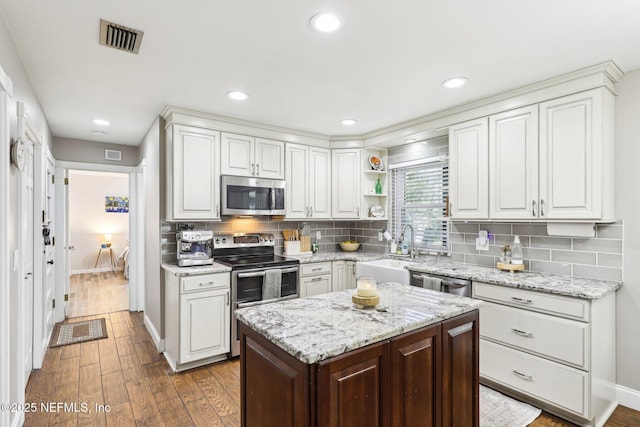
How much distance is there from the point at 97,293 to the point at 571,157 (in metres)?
7.16

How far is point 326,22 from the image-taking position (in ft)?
6.05

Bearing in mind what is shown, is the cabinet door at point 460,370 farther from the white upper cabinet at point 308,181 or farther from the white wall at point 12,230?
the white upper cabinet at point 308,181

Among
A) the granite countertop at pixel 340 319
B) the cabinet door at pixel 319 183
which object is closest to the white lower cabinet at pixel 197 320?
the cabinet door at pixel 319 183

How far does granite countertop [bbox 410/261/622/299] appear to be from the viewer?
7.41ft

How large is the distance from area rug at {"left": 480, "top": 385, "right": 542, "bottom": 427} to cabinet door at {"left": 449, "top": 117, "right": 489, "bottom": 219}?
146 centimetres

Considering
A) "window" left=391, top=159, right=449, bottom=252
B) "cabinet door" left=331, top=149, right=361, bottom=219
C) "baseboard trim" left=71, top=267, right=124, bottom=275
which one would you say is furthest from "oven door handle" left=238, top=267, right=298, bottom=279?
"baseboard trim" left=71, top=267, right=124, bottom=275

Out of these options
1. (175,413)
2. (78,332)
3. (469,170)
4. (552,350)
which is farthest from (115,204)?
(552,350)

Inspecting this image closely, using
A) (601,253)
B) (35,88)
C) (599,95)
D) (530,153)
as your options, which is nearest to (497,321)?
(601,253)

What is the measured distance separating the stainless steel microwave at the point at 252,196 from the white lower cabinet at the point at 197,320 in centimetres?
76

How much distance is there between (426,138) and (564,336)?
2371 millimetres

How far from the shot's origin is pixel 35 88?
9.14ft

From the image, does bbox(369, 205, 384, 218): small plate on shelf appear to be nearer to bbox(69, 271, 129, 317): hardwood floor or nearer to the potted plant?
the potted plant

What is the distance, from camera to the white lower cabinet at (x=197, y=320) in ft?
10.1

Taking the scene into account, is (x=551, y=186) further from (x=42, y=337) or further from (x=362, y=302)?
(x=42, y=337)
